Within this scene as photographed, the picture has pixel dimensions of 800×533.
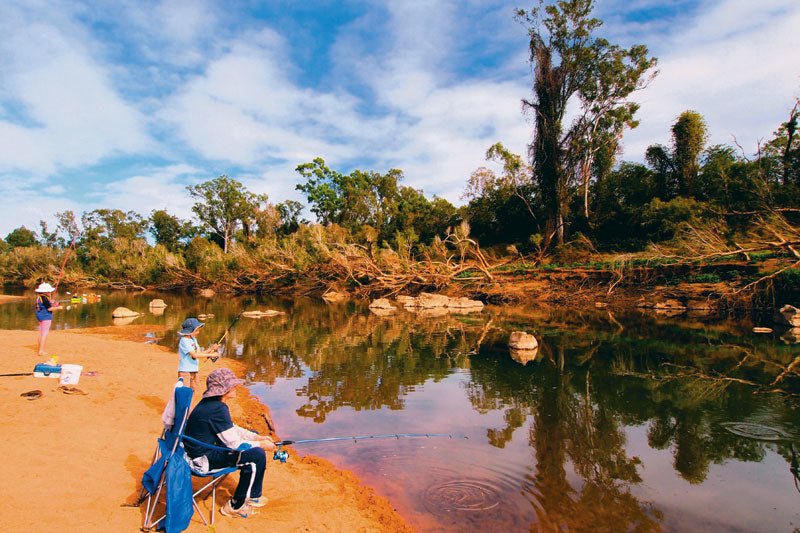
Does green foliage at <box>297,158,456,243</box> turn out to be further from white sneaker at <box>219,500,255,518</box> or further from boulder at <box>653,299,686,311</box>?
white sneaker at <box>219,500,255,518</box>

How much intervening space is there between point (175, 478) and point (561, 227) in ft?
113

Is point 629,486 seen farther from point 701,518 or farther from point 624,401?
point 624,401

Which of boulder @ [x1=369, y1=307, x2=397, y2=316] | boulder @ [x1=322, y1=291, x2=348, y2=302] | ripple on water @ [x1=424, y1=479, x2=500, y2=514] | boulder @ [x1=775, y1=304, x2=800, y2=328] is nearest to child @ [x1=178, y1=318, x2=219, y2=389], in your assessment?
ripple on water @ [x1=424, y1=479, x2=500, y2=514]

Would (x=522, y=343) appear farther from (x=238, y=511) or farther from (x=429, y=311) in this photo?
(x=429, y=311)

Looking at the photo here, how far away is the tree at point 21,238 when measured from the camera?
78.1 meters

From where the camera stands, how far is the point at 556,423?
7.27 meters

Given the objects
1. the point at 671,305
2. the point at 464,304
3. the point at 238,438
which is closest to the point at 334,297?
the point at 464,304

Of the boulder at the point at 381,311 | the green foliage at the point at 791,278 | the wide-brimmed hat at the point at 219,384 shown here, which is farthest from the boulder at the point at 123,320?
the green foliage at the point at 791,278

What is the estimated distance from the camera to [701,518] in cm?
464

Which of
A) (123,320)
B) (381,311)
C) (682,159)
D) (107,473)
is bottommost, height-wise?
(381,311)

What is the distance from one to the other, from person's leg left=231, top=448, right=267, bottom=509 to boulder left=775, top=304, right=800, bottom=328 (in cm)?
2051

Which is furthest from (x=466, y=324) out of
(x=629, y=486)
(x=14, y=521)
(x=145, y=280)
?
(x=145, y=280)

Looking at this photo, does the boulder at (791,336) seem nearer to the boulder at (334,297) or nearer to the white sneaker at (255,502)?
the white sneaker at (255,502)

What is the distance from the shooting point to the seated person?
394 cm
